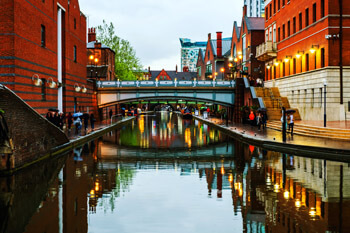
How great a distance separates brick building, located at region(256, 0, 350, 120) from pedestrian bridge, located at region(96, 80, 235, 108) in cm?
821

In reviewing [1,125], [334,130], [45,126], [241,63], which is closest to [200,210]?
[1,125]

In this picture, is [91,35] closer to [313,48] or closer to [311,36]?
[311,36]

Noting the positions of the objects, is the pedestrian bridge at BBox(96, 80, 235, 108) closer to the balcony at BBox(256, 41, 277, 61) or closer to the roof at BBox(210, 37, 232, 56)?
the balcony at BBox(256, 41, 277, 61)

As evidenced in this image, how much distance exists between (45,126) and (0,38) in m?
9.85

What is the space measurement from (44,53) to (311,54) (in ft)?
72.6

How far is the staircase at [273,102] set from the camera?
4238 centimetres

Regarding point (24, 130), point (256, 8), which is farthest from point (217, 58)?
point (24, 130)

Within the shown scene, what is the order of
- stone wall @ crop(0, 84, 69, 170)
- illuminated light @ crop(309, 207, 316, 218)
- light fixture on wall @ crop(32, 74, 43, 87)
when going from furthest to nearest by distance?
1. light fixture on wall @ crop(32, 74, 43, 87)
2. stone wall @ crop(0, 84, 69, 170)
3. illuminated light @ crop(309, 207, 316, 218)

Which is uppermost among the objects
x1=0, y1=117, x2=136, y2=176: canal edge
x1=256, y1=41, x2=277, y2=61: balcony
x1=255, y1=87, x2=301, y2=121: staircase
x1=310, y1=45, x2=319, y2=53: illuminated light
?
x1=256, y1=41, x2=277, y2=61: balcony

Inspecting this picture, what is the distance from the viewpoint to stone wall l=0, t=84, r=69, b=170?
1587 centimetres

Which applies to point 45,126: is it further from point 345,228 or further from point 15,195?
point 345,228

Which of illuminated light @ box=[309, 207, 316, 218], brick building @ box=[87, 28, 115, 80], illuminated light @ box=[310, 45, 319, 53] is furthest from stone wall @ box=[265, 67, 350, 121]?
brick building @ box=[87, 28, 115, 80]

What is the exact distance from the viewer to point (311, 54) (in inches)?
1491

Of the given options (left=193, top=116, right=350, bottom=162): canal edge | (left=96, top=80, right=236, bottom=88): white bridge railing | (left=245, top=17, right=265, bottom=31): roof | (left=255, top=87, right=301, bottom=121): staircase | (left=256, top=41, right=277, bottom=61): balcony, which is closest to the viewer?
(left=193, top=116, right=350, bottom=162): canal edge
